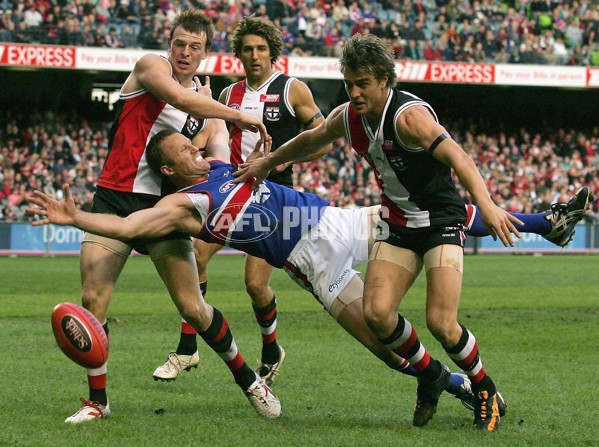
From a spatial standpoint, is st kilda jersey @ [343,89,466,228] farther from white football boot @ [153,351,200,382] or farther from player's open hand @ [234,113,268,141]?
white football boot @ [153,351,200,382]

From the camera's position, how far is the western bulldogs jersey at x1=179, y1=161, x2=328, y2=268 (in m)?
6.18

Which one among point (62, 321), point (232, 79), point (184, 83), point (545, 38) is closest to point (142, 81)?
point (184, 83)

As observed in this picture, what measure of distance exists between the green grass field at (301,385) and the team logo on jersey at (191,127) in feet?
6.13

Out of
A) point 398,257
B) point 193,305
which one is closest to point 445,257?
point 398,257

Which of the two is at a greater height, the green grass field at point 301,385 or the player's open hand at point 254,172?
the player's open hand at point 254,172

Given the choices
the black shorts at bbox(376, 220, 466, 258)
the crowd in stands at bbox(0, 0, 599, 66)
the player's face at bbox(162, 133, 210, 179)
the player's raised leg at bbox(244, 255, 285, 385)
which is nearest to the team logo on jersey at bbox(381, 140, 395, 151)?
the black shorts at bbox(376, 220, 466, 258)

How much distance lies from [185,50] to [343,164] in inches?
957

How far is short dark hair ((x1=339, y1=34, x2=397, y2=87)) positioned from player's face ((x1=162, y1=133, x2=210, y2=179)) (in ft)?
3.66

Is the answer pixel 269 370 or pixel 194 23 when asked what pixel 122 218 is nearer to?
pixel 194 23

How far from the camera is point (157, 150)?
6391 millimetres

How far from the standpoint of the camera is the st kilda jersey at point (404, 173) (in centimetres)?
596

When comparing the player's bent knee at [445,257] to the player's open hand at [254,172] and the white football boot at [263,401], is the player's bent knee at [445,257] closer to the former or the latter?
the player's open hand at [254,172]

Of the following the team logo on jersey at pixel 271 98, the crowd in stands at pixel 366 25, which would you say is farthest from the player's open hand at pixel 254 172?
the crowd in stands at pixel 366 25

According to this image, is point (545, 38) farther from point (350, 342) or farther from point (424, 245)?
point (424, 245)
